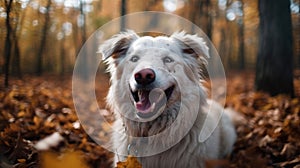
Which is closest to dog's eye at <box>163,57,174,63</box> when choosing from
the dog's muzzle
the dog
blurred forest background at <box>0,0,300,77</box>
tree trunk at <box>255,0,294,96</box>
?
the dog

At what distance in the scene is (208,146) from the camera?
3344 mm

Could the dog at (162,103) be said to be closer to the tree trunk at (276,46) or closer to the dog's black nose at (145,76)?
the dog's black nose at (145,76)

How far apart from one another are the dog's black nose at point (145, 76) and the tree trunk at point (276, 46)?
13.8 feet

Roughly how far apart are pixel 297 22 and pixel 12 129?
6.66 meters

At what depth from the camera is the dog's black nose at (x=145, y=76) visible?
2.76 metres

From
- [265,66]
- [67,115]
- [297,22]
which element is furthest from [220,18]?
[67,115]

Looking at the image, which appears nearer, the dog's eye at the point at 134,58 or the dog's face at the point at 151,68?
the dog's face at the point at 151,68

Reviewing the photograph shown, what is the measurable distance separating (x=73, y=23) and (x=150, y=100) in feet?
48.1

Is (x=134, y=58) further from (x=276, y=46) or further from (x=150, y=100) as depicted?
(x=276, y=46)

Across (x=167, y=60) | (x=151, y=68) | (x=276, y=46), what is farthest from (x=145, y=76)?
(x=276, y=46)

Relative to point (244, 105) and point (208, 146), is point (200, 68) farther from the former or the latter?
point (244, 105)

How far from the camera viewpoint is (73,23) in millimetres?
16703

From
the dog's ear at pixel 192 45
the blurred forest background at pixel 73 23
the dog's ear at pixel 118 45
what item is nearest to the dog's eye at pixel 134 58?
the dog's ear at pixel 118 45

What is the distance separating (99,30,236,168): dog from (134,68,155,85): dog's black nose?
→ 0.07 meters
